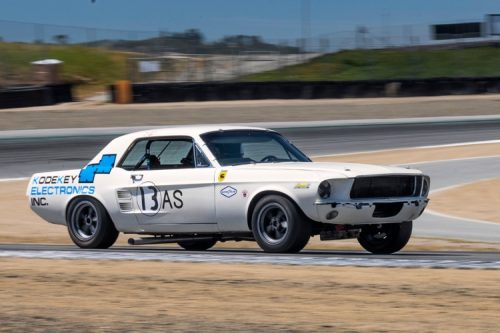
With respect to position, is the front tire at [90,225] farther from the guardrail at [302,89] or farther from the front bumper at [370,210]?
the guardrail at [302,89]

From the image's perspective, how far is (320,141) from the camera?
2933 cm

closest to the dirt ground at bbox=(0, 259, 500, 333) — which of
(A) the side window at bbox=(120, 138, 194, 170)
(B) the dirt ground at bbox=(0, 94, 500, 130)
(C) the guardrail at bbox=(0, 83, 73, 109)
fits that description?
(A) the side window at bbox=(120, 138, 194, 170)

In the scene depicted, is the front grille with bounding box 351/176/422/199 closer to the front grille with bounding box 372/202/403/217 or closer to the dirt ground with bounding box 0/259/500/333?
the front grille with bounding box 372/202/403/217

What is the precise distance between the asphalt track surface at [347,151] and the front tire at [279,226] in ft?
0.46

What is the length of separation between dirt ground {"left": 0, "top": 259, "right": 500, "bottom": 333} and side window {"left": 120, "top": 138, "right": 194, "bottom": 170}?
1.95 meters

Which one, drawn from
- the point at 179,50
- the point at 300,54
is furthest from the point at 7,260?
the point at 300,54

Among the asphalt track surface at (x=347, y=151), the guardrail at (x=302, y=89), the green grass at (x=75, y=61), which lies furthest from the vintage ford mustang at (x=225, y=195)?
the green grass at (x=75, y=61)

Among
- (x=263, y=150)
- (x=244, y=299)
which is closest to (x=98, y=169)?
(x=263, y=150)

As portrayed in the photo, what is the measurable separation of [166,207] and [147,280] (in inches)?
102

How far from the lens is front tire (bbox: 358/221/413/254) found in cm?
1057

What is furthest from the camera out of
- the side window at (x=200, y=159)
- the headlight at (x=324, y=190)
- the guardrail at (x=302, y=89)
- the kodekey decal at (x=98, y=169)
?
the guardrail at (x=302, y=89)

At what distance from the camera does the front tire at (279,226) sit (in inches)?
380

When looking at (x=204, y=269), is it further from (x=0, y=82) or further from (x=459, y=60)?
(x=459, y=60)

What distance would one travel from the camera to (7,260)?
9.73 m
